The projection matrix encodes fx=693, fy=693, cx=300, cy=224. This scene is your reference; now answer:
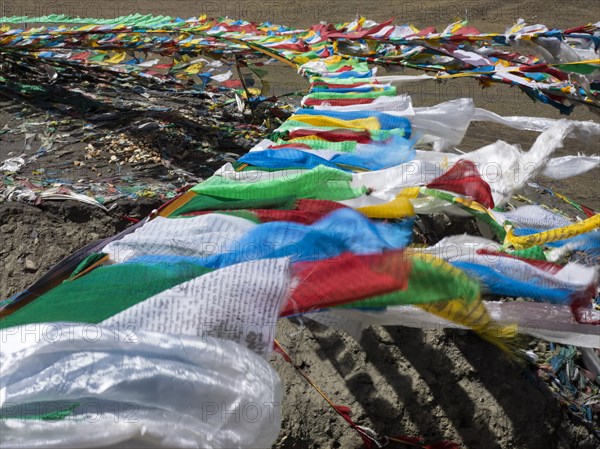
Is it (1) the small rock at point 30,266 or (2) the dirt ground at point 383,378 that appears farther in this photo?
(1) the small rock at point 30,266

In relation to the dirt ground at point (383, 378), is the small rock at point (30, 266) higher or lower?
higher

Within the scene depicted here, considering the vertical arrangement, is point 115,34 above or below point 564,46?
below

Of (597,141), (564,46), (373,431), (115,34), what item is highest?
(564,46)

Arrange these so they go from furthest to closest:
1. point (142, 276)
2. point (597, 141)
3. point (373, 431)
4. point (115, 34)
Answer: point (597, 141)
point (115, 34)
point (373, 431)
point (142, 276)

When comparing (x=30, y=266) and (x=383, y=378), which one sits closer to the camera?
(x=383, y=378)

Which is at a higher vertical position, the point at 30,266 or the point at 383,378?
the point at 30,266

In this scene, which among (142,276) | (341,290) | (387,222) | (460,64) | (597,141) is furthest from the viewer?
(597,141)

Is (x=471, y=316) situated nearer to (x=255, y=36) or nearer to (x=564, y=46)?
(x=564, y=46)

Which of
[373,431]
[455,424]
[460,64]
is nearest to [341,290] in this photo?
[373,431]

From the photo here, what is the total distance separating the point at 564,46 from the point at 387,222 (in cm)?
153

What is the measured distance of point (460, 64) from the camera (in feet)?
10.7

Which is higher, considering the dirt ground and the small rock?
the small rock

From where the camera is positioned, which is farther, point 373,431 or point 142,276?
point 373,431

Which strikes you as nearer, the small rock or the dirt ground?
the dirt ground
